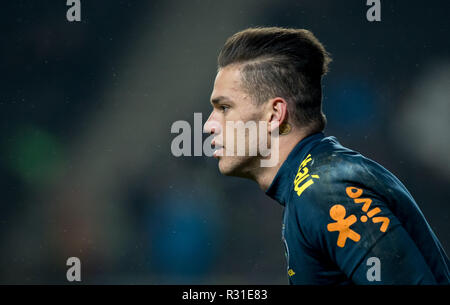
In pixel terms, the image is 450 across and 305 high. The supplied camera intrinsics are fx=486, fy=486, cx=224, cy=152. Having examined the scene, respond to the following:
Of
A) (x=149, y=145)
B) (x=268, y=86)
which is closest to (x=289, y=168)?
(x=268, y=86)

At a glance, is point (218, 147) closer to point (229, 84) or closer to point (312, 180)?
point (229, 84)

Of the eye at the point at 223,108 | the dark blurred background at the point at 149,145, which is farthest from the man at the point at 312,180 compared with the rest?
the dark blurred background at the point at 149,145

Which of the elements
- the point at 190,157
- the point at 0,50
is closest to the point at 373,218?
the point at 190,157

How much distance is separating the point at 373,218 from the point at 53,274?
679 centimetres

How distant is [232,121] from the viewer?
1999 millimetres

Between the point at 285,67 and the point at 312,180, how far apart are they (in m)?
0.69

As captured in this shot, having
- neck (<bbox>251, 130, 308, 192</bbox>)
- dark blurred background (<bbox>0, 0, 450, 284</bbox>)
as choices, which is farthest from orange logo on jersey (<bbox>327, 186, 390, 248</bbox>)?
dark blurred background (<bbox>0, 0, 450, 284</bbox>)

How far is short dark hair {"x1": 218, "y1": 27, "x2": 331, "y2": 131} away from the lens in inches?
80.1

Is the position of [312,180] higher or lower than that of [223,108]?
lower

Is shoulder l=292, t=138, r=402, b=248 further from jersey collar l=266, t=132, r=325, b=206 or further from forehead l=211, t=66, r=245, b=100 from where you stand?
forehead l=211, t=66, r=245, b=100

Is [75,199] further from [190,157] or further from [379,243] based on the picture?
[379,243]

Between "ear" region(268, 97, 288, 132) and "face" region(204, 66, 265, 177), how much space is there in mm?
38

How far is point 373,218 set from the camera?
1420 millimetres

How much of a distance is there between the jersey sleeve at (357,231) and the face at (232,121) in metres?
0.50
